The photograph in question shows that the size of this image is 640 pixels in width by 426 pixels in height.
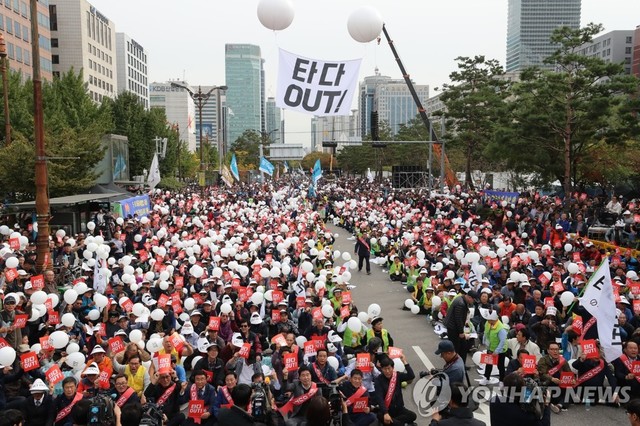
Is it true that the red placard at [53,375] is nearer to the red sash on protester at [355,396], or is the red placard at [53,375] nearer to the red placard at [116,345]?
the red placard at [116,345]

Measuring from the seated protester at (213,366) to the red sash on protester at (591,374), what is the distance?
16.9 feet

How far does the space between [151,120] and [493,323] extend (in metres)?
43.2

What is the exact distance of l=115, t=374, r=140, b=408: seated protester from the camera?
6.51 m

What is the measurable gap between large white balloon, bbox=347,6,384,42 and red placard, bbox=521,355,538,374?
696 centimetres

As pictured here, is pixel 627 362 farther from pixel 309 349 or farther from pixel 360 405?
pixel 309 349

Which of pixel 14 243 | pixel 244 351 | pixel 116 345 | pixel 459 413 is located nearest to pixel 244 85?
pixel 14 243

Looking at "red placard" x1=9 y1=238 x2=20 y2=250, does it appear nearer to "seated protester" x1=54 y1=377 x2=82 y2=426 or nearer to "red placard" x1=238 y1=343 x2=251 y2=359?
"seated protester" x1=54 y1=377 x2=82 y2=426

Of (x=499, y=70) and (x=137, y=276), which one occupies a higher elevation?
(x=499, y=70)

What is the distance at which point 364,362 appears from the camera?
22.5ft

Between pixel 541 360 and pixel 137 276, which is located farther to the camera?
pixel 137 276

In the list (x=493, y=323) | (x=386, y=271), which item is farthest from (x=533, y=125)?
(x=493, y=323)

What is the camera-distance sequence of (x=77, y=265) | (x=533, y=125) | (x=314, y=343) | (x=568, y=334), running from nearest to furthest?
(x=314, y=343), (x=568, y=334), (x=77, y=265), (x=533, y=125)

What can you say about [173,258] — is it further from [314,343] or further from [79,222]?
[314,343]

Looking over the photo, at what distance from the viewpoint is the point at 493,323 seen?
9.41 m
